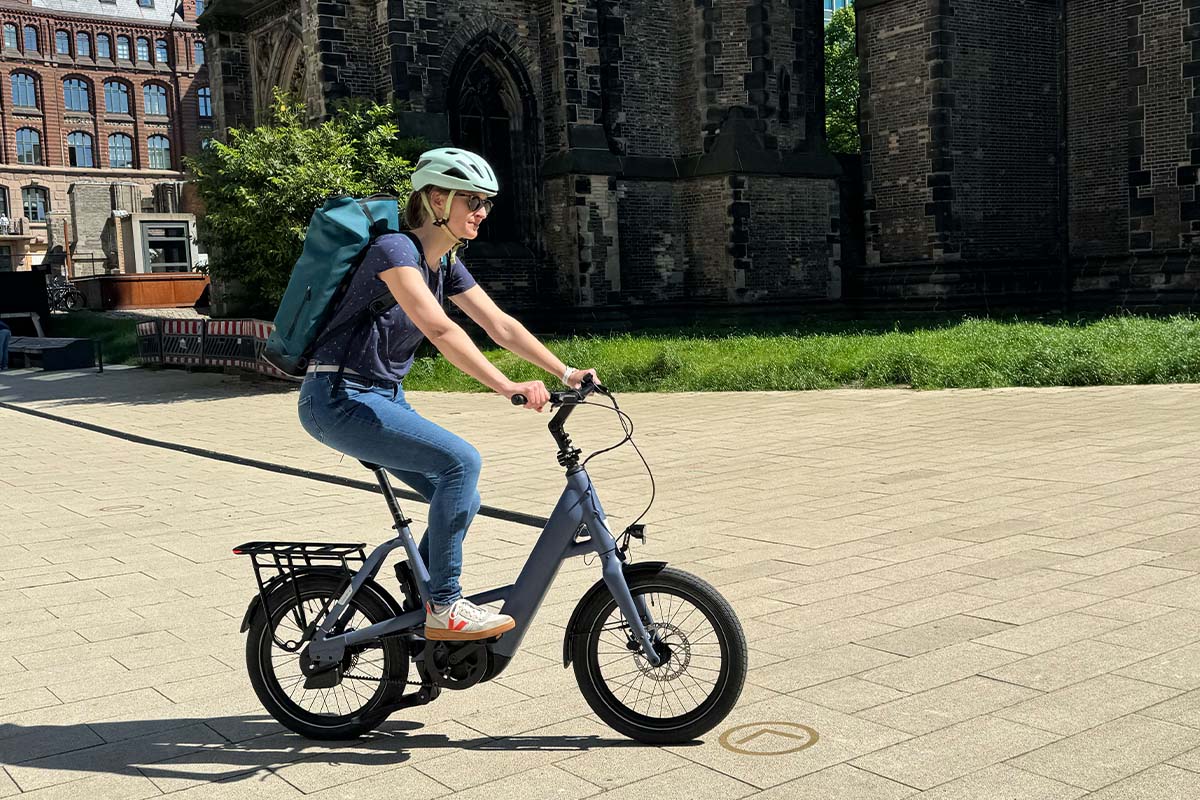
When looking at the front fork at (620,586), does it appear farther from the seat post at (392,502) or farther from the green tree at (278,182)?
the green tree at (278,182)

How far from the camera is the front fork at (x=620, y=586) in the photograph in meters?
3.79

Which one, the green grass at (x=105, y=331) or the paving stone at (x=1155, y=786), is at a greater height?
the green grass at (x=105, y=331)

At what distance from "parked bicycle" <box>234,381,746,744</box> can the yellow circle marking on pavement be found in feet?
0.37

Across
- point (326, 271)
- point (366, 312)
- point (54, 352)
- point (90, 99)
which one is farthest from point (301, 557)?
point (90, 99)

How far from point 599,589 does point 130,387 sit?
1792cm

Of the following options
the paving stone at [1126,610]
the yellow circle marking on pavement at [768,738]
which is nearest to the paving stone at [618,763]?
the yellow circle marking on pavement at [768,738]

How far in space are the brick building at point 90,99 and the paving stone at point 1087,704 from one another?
68.9m

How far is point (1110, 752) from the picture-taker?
11.7ft

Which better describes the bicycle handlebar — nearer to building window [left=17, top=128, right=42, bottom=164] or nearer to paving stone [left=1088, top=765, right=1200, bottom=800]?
paving stone [left=1088, top=765, right=1200, bottom=800]

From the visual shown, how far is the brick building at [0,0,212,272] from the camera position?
235 feet

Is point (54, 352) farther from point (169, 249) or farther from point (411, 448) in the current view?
point (411, 448)

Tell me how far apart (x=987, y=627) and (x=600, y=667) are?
1900 mm

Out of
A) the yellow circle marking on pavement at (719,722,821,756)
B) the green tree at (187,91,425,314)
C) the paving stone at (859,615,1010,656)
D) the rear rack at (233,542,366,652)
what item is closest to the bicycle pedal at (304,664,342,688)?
the rear rack at (233,542,366,652)

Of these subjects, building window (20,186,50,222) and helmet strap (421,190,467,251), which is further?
building window (20,186,50,222)
